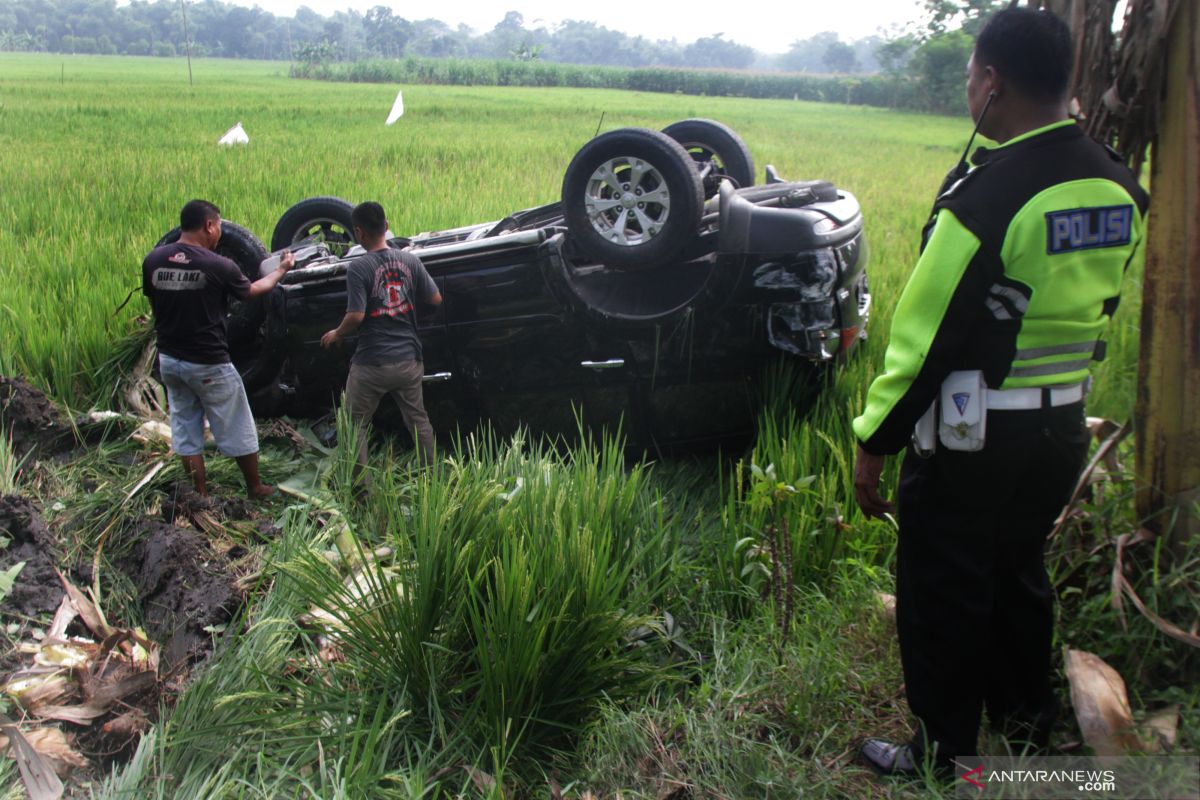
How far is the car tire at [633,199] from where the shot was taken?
396 centimetres

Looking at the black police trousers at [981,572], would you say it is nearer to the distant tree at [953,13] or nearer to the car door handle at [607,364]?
the car door handle at [607,364]

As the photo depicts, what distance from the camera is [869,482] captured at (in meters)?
2.30

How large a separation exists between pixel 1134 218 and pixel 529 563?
171 centimetres

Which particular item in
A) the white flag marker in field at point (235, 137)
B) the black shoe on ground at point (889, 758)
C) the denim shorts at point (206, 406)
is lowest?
the black shoe on ground at point (889, 758)

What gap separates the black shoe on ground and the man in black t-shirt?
10.2ft

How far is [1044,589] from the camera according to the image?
2283mm

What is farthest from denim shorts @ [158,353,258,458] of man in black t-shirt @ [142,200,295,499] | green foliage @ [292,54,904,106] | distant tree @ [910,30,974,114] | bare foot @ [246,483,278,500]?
distant tree @ [910,30,974,114]

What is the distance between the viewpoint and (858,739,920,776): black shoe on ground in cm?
235

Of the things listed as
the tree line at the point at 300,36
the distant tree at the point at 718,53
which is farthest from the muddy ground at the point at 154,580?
the distant tree at the point at 718,53

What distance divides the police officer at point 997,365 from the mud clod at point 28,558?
2995 millimetres

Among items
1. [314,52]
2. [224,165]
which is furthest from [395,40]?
[224,165]

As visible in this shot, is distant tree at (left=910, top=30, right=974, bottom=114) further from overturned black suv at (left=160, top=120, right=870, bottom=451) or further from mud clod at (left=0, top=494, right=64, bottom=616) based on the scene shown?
mud clod at (left=0, top=494, right=64, bottom=616)

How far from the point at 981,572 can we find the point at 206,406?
348 centimetres

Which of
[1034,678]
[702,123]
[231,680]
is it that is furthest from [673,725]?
[702,123]
